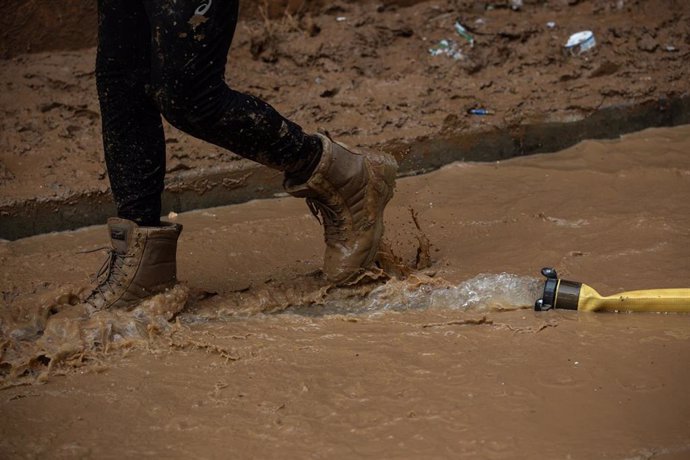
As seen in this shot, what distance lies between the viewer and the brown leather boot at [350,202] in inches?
117

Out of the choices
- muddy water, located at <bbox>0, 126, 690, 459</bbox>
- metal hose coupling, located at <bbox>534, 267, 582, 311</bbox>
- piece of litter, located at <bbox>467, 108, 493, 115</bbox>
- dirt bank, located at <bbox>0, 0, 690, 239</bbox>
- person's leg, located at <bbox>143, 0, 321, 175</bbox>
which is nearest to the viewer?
muddy water, located at <bbox>0, 126, 690, 459</bbox>

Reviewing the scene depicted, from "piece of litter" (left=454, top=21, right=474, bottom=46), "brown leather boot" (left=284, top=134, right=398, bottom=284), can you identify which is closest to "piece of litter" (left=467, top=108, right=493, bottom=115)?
"piece of litter" (left=454, top=21, right=474, bottom=46)

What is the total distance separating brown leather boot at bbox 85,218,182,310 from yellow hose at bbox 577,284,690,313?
1.26 m

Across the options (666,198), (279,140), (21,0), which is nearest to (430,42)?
(666,198)

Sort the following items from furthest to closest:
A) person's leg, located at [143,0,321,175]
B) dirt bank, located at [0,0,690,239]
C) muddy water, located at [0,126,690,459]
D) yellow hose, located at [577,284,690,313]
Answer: dirt bank, located at [0,0,690,239]
yellow hose, located at [577,284,690,313]
person's leg, located at [143,0,321,175]
muddy water, located at [0,126,690,459]

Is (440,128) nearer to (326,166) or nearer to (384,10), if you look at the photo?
(384,10)

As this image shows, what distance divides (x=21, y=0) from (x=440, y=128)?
2.05 meters

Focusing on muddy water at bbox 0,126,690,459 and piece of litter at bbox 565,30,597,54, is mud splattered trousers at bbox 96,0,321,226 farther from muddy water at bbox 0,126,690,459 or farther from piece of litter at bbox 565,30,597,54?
piece of litter at bbox 565,30,597,54

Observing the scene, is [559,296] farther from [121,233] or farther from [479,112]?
[479,112]

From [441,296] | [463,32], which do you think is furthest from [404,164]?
[441,296]

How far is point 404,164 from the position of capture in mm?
4285

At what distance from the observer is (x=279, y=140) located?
2797 millimetres

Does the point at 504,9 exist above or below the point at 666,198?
above

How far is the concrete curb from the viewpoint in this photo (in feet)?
13.0
